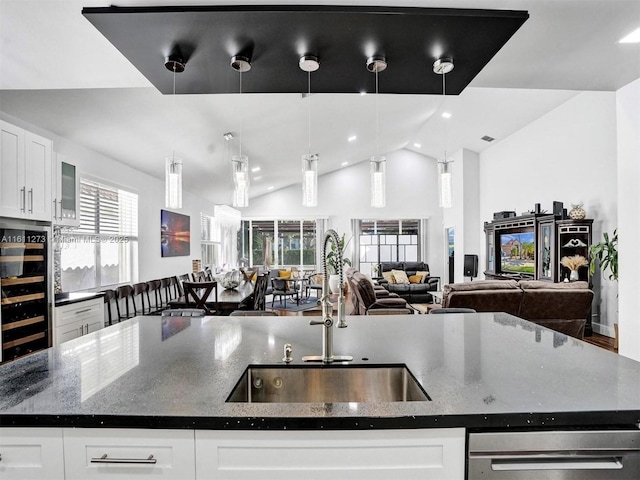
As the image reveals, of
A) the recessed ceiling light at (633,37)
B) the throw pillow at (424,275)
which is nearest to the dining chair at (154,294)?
the recessed ceiling light at (633,37)

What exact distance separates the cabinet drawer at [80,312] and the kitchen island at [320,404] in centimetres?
167

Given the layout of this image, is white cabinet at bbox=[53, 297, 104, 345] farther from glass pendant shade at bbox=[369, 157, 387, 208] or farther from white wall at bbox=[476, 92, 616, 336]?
white wall at bbox=[476, 92, 616, 336]

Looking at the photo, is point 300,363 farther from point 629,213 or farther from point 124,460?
point 629,213

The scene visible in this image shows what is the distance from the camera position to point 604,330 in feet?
16.7

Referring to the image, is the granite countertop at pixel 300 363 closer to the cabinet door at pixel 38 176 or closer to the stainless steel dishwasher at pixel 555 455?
the stainless steel dishwasher at pixel 555 455

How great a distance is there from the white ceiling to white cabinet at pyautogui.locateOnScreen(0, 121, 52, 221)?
1.20 ft

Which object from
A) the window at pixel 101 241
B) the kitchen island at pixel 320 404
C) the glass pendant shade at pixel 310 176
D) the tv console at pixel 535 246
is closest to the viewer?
the kitchen island at pixel 320 404

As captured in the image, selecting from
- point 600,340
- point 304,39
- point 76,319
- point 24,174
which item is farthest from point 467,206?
point 24,174

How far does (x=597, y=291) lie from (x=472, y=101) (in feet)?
13.1

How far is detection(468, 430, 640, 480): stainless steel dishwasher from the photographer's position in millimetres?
947

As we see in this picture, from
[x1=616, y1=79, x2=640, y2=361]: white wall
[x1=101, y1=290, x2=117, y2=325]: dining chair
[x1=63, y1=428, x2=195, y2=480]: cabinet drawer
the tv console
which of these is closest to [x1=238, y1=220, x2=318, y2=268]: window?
the tv console

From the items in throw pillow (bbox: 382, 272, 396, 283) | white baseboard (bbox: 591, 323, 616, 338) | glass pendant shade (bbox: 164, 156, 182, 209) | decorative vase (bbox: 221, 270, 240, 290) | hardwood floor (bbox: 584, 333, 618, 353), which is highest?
glass pendant shade (bbox: 164, 156, 182, 209)

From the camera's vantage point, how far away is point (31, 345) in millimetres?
2812

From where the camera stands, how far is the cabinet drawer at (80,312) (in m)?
3.06
